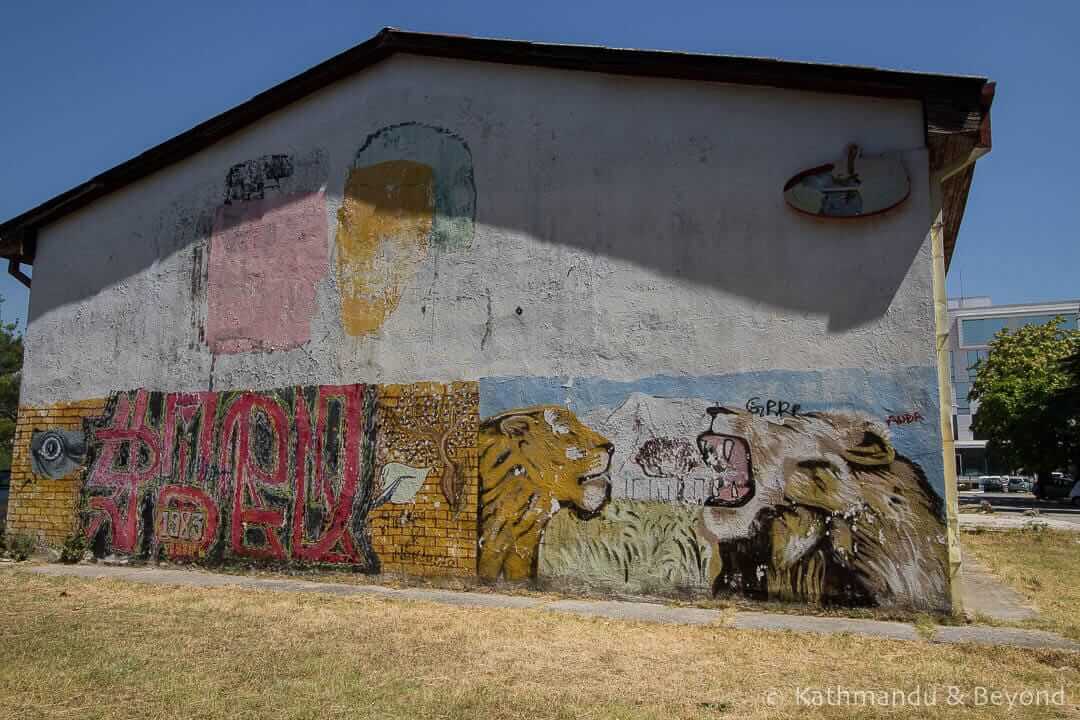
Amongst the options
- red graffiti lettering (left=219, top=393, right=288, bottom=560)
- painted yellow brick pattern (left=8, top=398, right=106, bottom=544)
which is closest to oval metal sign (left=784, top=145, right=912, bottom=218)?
red graffiti lettering (left=219, top=393, right=288, bottom=560)

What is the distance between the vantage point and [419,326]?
10.3 metres

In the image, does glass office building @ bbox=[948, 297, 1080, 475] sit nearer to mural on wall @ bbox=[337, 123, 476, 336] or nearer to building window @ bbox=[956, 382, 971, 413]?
building window @ bbox=[956, 382, 971, 413]

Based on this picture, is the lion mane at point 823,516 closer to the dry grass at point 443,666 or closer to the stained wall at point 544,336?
the stained wall at point 544,336

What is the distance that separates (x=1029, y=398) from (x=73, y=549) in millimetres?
38842

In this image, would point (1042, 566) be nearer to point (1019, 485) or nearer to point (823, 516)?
point (823, 516)

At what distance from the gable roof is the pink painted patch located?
56.3 inches

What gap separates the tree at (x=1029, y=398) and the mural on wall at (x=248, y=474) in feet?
114

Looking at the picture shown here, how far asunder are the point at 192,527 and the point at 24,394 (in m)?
4.30

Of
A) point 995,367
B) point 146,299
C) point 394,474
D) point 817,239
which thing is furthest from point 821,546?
point 995,367

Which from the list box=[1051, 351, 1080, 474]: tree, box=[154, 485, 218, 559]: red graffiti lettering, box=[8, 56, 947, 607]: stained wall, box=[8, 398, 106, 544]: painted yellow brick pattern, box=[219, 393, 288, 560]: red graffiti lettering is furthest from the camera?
box=[1051, 351, 1080, 474]: tree

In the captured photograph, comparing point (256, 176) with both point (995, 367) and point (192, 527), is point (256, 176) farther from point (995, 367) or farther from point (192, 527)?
point (995, 367)

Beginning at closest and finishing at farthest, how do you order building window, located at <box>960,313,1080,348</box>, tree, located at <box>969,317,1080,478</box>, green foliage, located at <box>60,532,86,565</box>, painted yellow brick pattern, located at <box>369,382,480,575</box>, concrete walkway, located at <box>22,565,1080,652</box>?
concrete walkway, located at <box>22,565,1080,652</box>, painted yellow brick pattern, located at <box>369,382,480,575</box>, green foliage, located at <box>60,532,86,565</box>, tree, located at <box>969,317,1080,478</box>, building window, located at <box>960,313,1080,348</box>

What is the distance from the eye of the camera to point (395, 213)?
1062 cm

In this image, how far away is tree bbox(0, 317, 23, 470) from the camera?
39.8 meters
